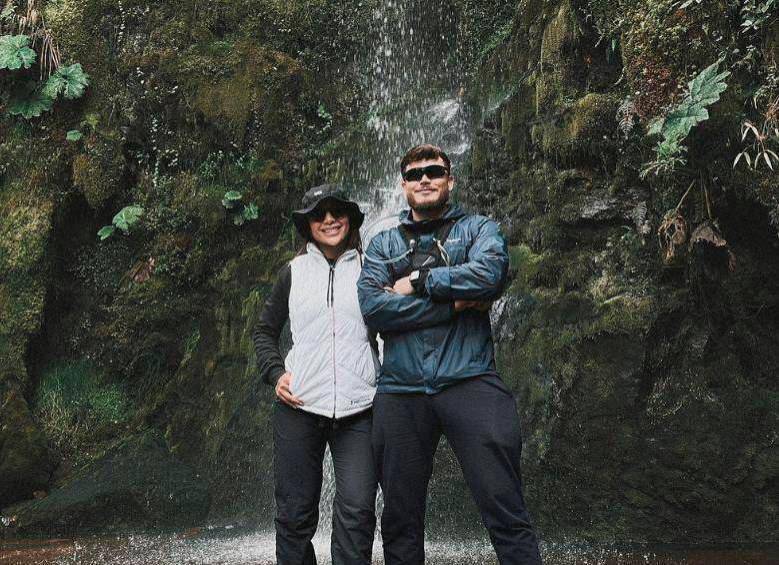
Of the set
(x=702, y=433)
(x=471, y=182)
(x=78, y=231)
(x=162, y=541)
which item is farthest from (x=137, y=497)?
(x=702, y=433)

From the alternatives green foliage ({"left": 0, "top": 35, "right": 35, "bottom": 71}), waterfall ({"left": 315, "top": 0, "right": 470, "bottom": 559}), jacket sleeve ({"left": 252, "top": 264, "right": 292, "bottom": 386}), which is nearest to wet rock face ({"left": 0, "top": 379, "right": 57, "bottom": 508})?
waterfall ({"left": 315, "top": 0, "right": 470, "bottom": 559})

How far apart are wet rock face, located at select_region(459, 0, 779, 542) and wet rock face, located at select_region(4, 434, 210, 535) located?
3.47 m

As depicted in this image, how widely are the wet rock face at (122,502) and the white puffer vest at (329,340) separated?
4.76 m

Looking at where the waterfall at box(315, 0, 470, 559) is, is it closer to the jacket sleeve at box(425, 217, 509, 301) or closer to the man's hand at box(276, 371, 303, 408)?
the man's hand at box(276, 371, 303, 408)

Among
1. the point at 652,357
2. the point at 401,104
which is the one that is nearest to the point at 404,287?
the point at 652,357

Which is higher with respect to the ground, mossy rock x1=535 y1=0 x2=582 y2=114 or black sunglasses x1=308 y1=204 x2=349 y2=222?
mossy rock x1=535 y1=0 x2=582 y2=114

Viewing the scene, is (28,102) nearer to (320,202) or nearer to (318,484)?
(320,202)

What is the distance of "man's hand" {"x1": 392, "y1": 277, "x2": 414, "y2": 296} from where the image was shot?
10.7 feet

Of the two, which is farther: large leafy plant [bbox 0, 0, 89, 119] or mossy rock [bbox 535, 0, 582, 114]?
large leafy plant [bbox 0, 0, 89, 119]

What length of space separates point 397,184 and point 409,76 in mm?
2548

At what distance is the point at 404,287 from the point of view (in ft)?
10.8

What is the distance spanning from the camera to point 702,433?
5.72 metres

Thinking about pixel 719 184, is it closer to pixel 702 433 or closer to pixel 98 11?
pixel 702 433

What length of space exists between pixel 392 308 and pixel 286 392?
592mm
